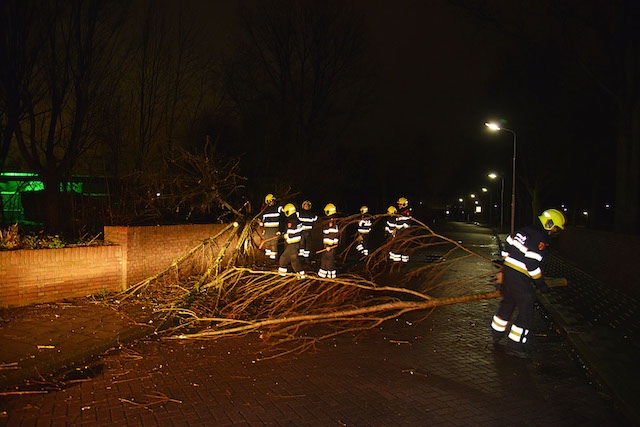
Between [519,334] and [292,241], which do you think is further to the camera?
[292,241]

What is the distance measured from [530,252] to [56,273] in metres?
7.80

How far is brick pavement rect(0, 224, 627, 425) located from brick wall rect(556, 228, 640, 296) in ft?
18.5

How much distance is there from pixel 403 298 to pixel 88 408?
649 cm

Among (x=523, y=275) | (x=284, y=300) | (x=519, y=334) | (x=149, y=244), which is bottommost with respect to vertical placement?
(x=519, y=334)

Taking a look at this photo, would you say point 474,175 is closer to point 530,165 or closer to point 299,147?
point 530,165

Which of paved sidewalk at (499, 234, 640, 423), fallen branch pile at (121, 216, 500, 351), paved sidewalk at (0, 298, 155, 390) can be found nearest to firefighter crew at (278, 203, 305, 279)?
fallen branch pile at (121, 216, 500, 351)

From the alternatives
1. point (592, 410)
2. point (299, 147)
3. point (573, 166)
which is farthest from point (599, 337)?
point (573, 166)

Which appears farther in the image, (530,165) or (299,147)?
(530,165)

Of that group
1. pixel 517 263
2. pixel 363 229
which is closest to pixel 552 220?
pixel 517 263

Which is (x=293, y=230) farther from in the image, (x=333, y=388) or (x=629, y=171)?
(x=629, y=171)

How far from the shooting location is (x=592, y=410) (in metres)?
4.61

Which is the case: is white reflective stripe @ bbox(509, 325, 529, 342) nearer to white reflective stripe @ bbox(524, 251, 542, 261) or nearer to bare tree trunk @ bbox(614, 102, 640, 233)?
white reflective stripe @ bbox(524, 251, 542, 261)

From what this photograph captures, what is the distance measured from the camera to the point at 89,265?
359 inches

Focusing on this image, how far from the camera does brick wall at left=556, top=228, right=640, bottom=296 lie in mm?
10977
